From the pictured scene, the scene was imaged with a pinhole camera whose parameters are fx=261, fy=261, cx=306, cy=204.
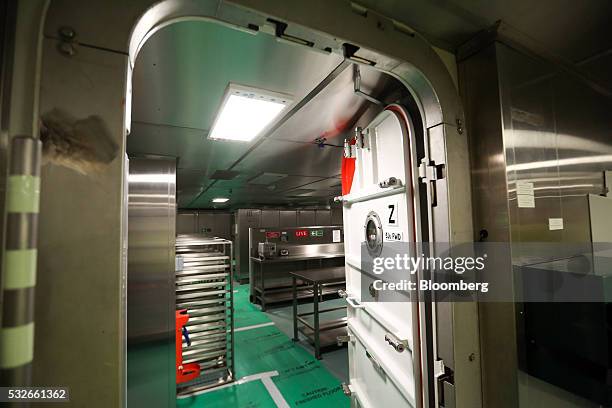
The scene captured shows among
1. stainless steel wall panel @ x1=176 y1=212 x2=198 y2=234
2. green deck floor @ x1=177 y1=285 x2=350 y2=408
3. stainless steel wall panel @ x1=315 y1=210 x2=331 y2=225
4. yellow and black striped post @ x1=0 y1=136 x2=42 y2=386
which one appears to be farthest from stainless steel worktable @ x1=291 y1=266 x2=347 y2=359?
stainless steel wall panel @ x1=176 y1=212 x2=198 y2=234

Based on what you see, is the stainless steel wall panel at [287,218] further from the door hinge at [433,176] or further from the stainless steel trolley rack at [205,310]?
the door hinge at [433,176]

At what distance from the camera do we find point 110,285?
2.08 ft

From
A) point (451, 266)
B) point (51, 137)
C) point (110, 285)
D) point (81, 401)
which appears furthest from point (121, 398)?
point (451, 266)

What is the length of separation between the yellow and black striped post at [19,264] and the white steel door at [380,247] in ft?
4.06

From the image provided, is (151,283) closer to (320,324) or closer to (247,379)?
(247,379)

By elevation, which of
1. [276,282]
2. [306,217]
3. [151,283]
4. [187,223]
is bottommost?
[276,282]

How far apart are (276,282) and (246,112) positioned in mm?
4330

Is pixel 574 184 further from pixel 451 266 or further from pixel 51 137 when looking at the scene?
pixel 51 137

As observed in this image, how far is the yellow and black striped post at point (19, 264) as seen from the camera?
0.43m

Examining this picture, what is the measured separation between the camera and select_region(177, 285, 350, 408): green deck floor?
2461 mm

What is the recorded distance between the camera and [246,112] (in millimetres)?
1813

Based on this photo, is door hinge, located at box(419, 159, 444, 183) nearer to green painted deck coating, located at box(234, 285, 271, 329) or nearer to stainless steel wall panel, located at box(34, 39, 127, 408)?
stainless steel wall panel, located at box(34, 39, 127, 408)

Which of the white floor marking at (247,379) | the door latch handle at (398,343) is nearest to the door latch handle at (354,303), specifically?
the door latch handle at (398,343)

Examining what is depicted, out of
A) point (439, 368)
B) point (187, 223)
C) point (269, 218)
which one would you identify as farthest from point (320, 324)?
point (187, 223)
